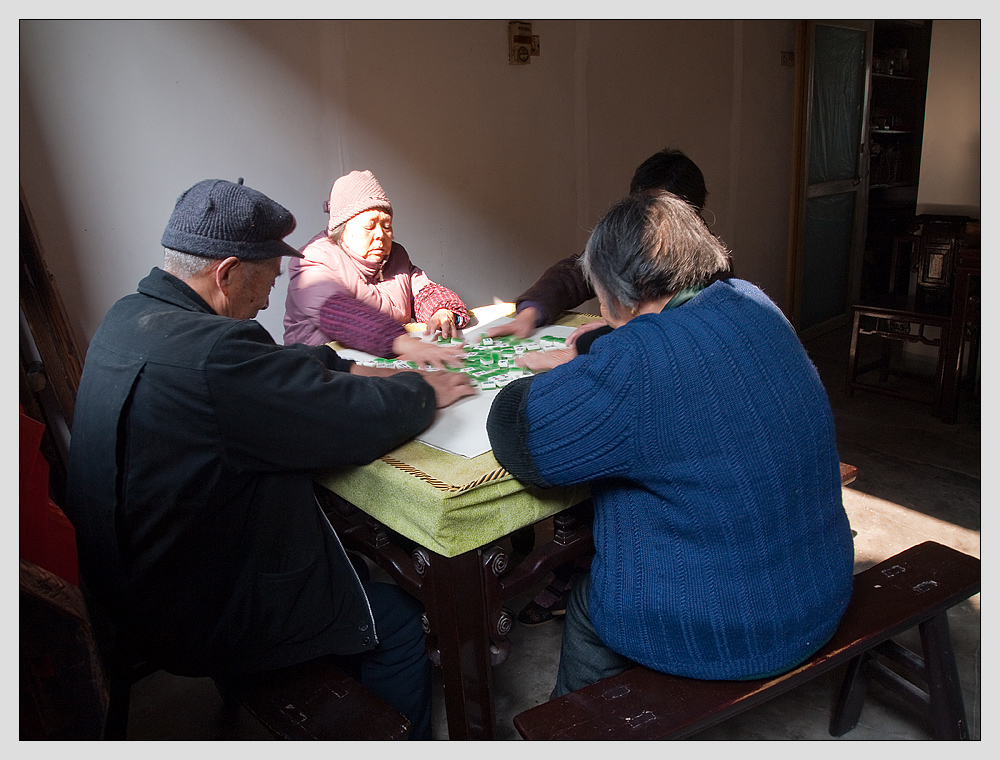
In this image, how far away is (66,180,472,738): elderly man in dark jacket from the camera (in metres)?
1.51

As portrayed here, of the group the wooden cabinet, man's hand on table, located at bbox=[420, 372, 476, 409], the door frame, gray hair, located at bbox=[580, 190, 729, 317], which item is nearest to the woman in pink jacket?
man's hand on table, located at bbox=[420, 372, 476, 409]

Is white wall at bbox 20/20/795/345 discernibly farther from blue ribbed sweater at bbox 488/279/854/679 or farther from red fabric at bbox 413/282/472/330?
blue ribbed sweater at bbox 488/279/854/679

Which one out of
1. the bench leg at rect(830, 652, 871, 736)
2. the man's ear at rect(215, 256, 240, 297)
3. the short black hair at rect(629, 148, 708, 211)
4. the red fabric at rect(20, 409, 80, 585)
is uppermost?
the short black hair at rect(629, 148, 708, 211)

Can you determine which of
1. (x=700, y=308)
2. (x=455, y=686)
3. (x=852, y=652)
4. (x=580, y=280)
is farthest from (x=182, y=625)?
(x=580, y=280)

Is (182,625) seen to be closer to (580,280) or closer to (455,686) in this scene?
(455,686)

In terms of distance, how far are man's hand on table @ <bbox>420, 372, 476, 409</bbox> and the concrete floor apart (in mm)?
981

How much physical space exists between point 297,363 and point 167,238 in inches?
16.6

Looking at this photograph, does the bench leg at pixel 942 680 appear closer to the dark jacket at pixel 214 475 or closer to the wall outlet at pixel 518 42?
the dark jacket at pixel 214 475

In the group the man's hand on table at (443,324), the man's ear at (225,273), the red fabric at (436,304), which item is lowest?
the man's hand on table at (443,324)

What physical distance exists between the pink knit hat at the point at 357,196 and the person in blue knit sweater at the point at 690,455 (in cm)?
140

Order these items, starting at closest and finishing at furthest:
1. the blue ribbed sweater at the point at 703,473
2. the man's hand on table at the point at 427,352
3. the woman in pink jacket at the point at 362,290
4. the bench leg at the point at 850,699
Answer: the blue ribbed sweater at the point at 703,473, the bench leg at the point at 850,699, the man's hand on table at the point at 427,352, the woman in pink jacket at the point at 362,290

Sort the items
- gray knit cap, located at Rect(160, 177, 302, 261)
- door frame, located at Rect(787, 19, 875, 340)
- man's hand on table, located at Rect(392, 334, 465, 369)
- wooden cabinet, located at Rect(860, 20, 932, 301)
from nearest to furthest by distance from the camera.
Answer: gray knit cap, located at Rect(160, 177, 302, 261), man's hand on table, located at Rect(392, 334, 465, 369), door frame, located at Rect(787, 19, 875, 340), wooden cabinet, located at Rect(860, 20, 932, 301)

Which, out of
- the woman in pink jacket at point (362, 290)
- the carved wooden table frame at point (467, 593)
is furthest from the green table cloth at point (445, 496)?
Answer: the woman in pink jacket at point (362, 290)

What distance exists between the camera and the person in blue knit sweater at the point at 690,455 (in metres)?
1.37
